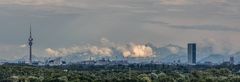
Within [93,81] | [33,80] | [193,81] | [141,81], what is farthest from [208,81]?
[33,80]

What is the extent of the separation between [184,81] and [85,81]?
84.1 feet

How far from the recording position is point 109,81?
583 feet

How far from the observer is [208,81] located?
177625mm

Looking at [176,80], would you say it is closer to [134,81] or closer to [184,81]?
[184,81]

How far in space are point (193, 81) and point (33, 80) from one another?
1642 inches

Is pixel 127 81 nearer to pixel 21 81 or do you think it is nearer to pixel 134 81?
pixel 134 81

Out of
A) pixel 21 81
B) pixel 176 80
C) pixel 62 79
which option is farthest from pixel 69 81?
pixel 176 80

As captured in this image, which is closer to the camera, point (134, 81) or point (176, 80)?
point (134, 81)

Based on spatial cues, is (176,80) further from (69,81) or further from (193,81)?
(69,81)

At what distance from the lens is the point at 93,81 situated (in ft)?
575

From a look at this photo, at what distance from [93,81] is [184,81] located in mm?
23799

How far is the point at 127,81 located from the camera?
172250 mm

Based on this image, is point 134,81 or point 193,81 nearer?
point 134,81

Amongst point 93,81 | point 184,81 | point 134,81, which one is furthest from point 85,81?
point 184,81
